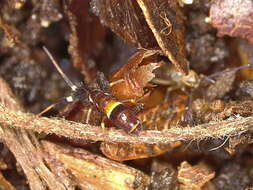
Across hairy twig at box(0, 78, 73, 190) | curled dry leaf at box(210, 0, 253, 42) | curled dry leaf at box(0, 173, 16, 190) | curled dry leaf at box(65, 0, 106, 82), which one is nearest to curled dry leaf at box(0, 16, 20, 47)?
curled dry leaf at box(65, 0, 106, 82)

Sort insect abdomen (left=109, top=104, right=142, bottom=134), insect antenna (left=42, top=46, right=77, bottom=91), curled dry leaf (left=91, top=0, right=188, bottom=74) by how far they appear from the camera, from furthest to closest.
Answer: insect antenna (left=42, top=46, right=77, bottom=91) < curled dry leaf (left=91, top=0, right=188, bottom=74) < insect abdomen (left=109, top=104, right=142, bottom=134)

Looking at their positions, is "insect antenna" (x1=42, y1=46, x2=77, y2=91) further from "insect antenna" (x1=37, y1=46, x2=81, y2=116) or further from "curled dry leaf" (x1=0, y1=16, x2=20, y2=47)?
"curled dry leaf" (x1=0, y1=16, x2=20, y2=47)

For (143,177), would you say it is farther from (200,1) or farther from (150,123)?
(200,1)

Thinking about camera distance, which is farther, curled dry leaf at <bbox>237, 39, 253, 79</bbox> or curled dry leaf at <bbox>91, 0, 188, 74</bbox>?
curled dry leaf at <bbox>237, 39, 253, 79</bbox>

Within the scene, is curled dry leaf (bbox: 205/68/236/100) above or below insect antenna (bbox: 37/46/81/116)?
below

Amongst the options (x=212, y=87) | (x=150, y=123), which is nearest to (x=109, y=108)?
(x=150, y=123)

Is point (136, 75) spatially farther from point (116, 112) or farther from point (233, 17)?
point (233, 17)

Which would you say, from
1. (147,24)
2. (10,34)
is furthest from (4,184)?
(147,24)
